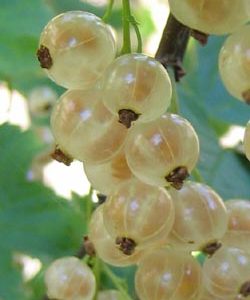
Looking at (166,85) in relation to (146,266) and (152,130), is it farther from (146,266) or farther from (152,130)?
(146,266)

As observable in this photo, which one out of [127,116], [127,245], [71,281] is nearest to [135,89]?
[127,116]

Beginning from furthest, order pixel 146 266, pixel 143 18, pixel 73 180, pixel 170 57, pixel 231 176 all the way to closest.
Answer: pixel 143 18, pixel 73 180, pixel 231 176, pixel 170 57, pixel 146 266

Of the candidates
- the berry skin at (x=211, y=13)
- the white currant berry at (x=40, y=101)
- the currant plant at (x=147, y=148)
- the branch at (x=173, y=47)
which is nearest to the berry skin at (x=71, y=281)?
the currant plant at (x=147, y=148)

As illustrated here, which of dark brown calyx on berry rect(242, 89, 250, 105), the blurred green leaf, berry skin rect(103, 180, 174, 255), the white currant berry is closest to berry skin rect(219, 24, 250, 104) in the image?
dark brown calyx on berry rect(242, 89, 250, 105)

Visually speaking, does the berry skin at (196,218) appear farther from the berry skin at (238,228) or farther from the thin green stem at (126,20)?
the thin green stem at (126,20)

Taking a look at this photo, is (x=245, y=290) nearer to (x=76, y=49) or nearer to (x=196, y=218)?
(x=196, y=218)

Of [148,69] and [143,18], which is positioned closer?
[148,69]

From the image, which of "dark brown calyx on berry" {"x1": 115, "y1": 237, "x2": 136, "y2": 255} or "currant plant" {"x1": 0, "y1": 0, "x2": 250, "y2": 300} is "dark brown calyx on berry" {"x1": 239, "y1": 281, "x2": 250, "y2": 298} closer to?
"currant plant" {"x1": 0, "y1": 0, "x2": 250, "y2": 300}

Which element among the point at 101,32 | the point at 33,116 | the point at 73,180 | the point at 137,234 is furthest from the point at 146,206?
the point at 33,116
